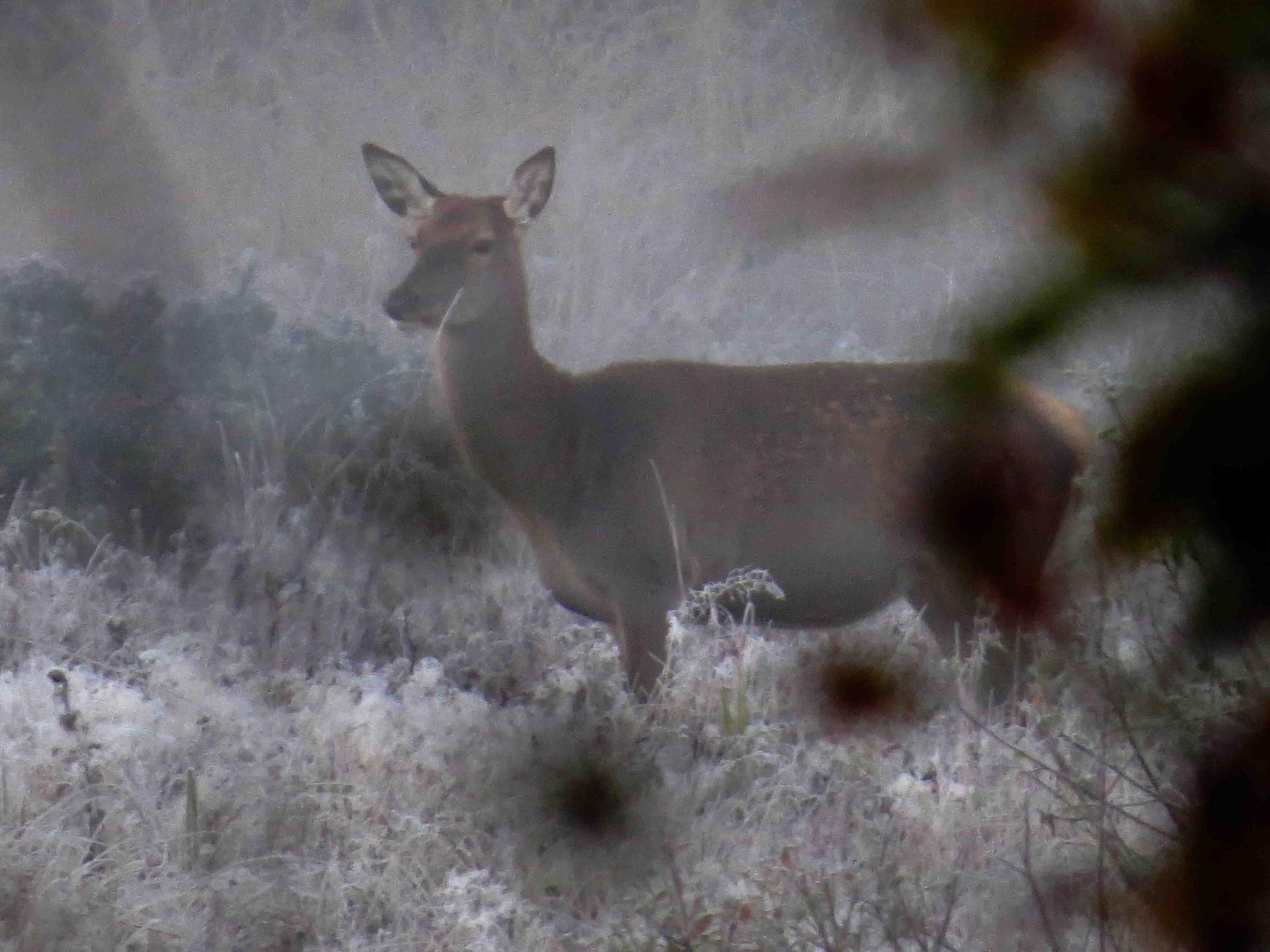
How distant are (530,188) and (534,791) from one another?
2.90 m

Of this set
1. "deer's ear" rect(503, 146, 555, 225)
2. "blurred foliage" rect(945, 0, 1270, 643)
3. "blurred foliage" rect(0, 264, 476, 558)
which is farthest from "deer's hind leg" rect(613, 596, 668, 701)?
"blurred foliage" rect(945, 0, 1270, 643)

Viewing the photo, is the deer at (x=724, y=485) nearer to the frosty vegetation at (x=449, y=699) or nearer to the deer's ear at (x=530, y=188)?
the frosty vegetation at (x=449, y=699)

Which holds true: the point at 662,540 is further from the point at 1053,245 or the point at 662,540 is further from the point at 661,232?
the point at 661,232

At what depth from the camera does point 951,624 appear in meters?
5.20

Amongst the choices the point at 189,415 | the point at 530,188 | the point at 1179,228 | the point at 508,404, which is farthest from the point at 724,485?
the point at 1179,228

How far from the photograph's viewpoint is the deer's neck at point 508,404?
529 cm

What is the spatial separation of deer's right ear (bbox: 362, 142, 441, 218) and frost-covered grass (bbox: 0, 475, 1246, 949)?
1.70 meters

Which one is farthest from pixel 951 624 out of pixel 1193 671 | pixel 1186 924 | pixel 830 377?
pixel 1186 924

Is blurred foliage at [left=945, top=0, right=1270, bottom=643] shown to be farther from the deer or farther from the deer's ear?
the deer's ear

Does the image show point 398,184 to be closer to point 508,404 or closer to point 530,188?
point 530,188

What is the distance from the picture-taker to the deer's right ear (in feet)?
19.7

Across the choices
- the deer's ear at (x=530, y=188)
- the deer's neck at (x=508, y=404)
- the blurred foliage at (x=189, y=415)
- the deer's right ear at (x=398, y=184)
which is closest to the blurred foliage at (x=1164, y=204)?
the deer's neck at (x=508, y=404)

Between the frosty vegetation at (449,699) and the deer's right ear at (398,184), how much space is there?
898 mm

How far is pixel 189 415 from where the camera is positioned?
21.1 feet
